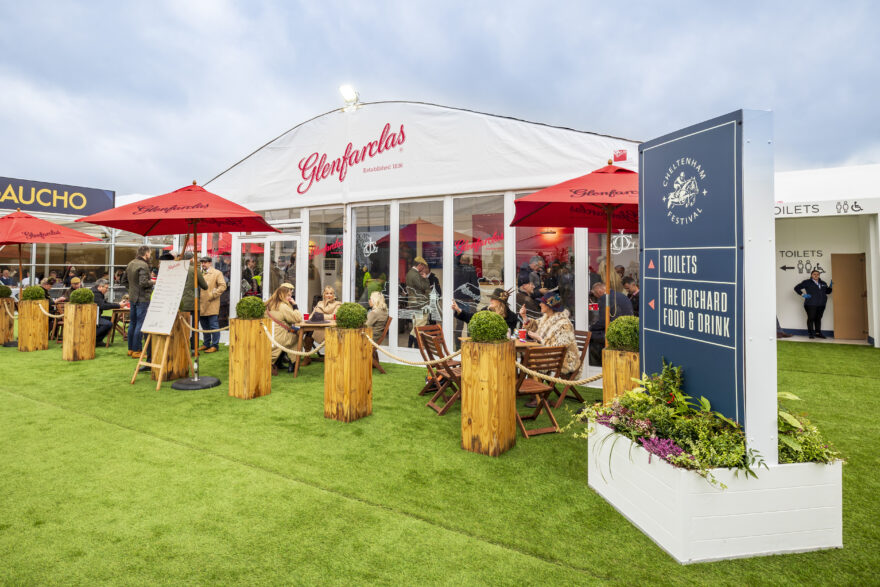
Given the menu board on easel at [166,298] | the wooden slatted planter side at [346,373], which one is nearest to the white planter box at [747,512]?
the wooden slatted planter side at [346,373]

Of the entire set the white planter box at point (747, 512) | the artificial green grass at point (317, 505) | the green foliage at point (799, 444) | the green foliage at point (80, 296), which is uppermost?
the green foliage at point (80, 296)

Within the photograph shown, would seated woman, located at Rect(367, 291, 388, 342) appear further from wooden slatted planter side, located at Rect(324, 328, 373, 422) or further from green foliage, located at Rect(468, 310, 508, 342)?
green foliage, located at Rect(468, 310, 508, 342)

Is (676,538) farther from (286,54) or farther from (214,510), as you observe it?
(286,54)

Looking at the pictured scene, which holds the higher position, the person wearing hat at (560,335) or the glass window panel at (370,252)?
the glass window panel at (370,252)

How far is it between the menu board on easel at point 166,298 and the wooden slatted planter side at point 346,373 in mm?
2444

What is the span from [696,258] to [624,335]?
104 cm

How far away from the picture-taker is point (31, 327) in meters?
7.81

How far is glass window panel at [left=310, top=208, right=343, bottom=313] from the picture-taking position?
25.0 feet

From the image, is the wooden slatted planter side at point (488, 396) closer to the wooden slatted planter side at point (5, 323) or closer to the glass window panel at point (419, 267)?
the glass window panel at point (419, 267)

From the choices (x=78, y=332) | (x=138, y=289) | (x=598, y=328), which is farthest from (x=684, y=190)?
(x=78, y=332)

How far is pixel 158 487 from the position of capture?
284 cm

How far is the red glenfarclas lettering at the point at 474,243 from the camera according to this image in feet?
20.7

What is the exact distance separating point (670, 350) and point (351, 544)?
6.87ft

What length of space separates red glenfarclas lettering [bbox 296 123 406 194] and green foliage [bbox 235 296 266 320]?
10.4 feet
